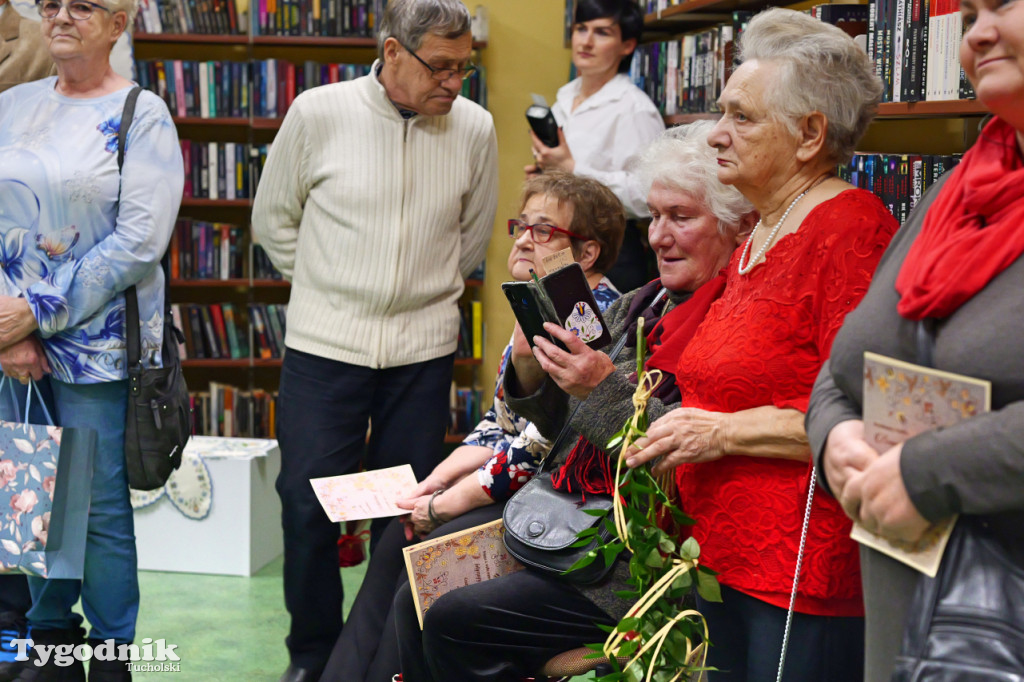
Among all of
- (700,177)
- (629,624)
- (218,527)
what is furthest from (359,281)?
(629,624)

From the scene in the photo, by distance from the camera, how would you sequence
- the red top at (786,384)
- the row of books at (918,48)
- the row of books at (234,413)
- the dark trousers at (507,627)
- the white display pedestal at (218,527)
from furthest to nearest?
1. the row of books at (234,413)
2. the white display pedestal at (218,527)
3. the row of books at (918,48)
4. the dark trousers at (507,627)
5. the red top at (786,384)

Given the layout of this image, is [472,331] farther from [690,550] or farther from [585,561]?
[690,550]

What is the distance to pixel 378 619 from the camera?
2264 millimetres

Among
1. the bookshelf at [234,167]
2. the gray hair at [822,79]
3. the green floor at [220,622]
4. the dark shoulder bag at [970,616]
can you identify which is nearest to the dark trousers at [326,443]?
the green floor at [220,622]

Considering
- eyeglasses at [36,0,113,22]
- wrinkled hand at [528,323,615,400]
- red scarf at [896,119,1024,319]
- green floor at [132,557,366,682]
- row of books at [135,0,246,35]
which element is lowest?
green floor at [132,557,366,682]

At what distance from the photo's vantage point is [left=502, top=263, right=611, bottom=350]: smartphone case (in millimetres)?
1760

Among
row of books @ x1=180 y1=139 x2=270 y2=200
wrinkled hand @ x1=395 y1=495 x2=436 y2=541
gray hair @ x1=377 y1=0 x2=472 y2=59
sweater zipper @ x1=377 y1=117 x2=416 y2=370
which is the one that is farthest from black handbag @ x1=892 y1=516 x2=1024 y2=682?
row of books @ x1=180 y1=139 x2=270 y2=200

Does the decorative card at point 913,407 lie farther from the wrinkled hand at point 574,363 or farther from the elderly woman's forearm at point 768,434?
the wrinkled hand at point 574,363

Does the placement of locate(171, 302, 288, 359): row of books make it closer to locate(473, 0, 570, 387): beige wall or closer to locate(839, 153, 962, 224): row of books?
locate(473, 0, 570, 387): beige wall

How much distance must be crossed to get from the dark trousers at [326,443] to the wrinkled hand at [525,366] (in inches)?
25.9

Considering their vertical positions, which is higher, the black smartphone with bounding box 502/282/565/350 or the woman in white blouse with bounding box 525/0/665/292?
the woman in white blouse with bounding box 525/0/665/292

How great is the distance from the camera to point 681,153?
1979mm

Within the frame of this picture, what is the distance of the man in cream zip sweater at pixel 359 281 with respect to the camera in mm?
2623

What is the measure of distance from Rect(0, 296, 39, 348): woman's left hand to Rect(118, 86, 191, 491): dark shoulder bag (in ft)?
0.68
